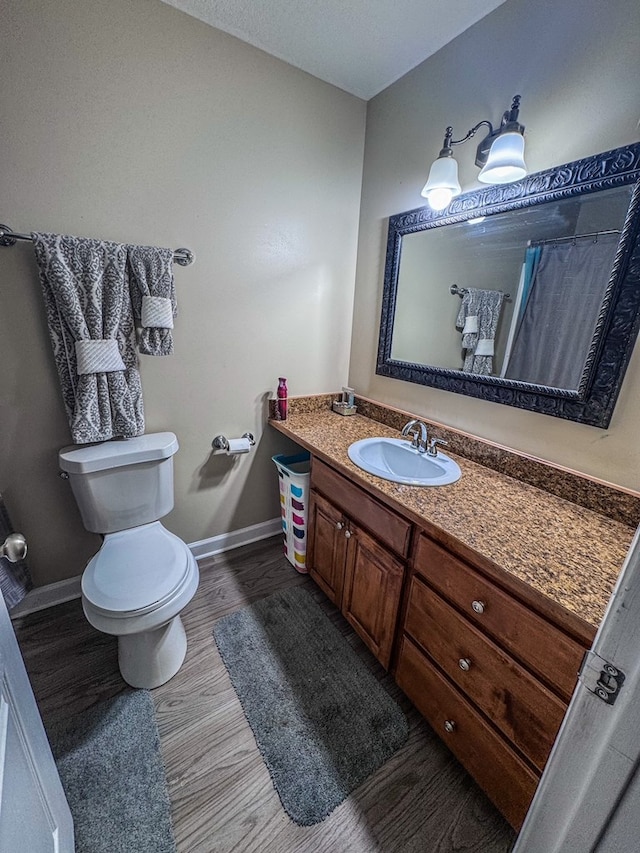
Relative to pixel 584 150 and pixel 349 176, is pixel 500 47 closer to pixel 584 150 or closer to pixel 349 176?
pixel 584 150

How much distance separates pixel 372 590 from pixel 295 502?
0.61 m

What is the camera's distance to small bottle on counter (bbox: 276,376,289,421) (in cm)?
186

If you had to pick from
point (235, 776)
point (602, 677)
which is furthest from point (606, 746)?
point (235, 776)

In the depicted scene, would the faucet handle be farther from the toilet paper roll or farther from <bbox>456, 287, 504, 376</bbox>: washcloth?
the toilet paper roll

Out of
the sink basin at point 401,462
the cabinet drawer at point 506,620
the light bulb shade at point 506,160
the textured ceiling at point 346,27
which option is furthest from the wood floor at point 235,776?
the textured ceiling at point 346,27

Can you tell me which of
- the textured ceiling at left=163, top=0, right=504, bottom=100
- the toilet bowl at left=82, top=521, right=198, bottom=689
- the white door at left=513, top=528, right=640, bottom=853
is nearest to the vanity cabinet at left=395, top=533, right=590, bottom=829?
the white door at left=513, top=528, right=640, bottom=853

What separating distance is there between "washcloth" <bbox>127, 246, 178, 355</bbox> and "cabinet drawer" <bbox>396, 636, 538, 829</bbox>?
1.50m

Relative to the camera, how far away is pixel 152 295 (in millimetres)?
1386

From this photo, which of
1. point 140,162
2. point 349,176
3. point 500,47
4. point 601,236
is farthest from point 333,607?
point 500,47

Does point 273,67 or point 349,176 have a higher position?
point 273,67

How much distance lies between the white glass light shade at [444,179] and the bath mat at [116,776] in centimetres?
221

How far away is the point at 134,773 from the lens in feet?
3.51

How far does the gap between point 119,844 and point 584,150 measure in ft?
7.95

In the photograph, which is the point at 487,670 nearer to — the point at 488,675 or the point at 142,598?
the point at 488,675
